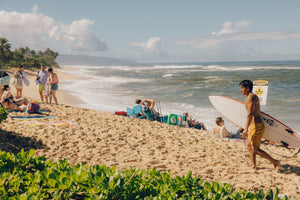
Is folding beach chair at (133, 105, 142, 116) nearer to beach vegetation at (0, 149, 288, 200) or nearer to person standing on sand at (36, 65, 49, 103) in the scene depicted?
person standing on sand at (36, 65, 49, 103)

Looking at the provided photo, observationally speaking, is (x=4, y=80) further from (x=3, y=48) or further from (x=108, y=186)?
(x=3, y=48)

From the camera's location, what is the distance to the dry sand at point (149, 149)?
4.21 metres

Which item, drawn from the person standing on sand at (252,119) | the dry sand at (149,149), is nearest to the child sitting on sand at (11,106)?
the dry sand at (149,149)

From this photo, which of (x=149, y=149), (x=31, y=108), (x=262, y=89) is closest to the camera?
(x=149, y=149)

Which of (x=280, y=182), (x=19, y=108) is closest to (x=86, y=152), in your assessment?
(x=280, y=182)

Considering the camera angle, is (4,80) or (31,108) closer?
(31,108)

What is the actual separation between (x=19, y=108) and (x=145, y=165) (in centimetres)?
575

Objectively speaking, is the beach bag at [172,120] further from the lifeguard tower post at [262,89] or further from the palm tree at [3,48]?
the palm tree at [3,48]

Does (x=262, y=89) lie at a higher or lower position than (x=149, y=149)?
higher

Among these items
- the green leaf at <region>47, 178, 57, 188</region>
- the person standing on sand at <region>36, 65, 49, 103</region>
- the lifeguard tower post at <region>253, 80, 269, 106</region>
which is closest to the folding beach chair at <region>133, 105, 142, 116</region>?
the person standing on sand at <region>36, 65, 49, 103</region>

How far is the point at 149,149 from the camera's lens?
5.45 m

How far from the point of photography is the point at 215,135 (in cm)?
690

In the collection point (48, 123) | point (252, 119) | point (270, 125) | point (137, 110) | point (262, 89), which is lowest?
point (48, 123)

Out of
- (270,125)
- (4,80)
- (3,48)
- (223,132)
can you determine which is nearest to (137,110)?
(223,132)
